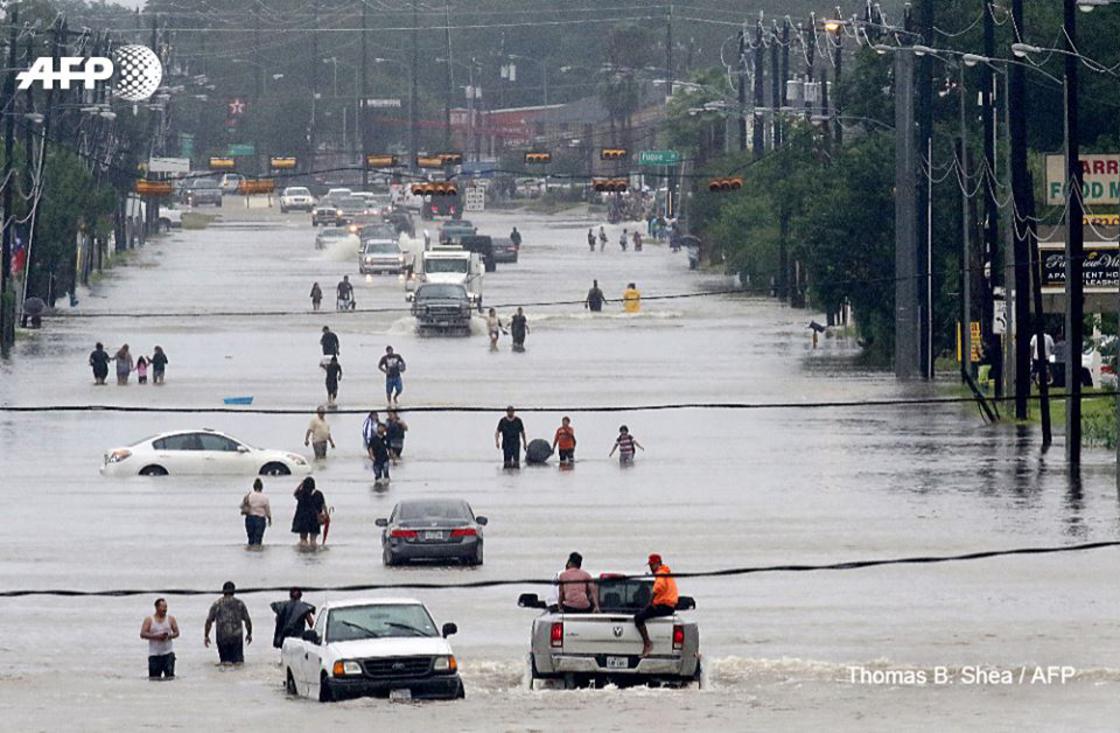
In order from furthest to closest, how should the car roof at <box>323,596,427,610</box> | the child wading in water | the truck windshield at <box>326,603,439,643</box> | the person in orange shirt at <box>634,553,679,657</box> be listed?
A: the child wading in water
the car roof at <box>323,596,427,610</box>
the person in orange shirt at <box>634,553,679,657</box>
the truck windshield at <box>326,603,439,643</box>

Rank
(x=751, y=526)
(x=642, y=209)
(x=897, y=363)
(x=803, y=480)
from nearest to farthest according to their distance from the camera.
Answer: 1. (x=751, y=526)
2. (x=803, y=480)
3. (x=897, y=363)
4. (x=642, y=209)

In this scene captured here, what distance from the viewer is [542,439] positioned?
183ft

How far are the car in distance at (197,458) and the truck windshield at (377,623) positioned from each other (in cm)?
2436

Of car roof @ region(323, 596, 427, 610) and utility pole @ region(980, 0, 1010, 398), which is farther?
utility pole @ region(980, 0, 1010, 398)

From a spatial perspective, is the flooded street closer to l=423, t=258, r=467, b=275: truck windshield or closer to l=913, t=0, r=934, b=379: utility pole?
l=913, t=0, r=934, b=379: utility pole

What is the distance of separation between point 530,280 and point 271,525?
70315 mm

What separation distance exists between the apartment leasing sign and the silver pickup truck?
3146 centimetres

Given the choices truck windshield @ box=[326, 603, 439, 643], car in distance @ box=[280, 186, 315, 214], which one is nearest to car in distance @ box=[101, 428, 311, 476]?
truck windshield @ box=[326, 603, 439, 643]

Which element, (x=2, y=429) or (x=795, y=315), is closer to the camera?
(x=2, y=429)

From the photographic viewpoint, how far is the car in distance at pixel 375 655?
26844 mm

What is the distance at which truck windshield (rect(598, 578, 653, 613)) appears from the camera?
28.2 metres

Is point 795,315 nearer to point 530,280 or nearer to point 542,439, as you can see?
point 530,280

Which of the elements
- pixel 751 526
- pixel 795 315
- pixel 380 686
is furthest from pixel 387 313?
pixel 380 686

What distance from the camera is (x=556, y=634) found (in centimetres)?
2773
